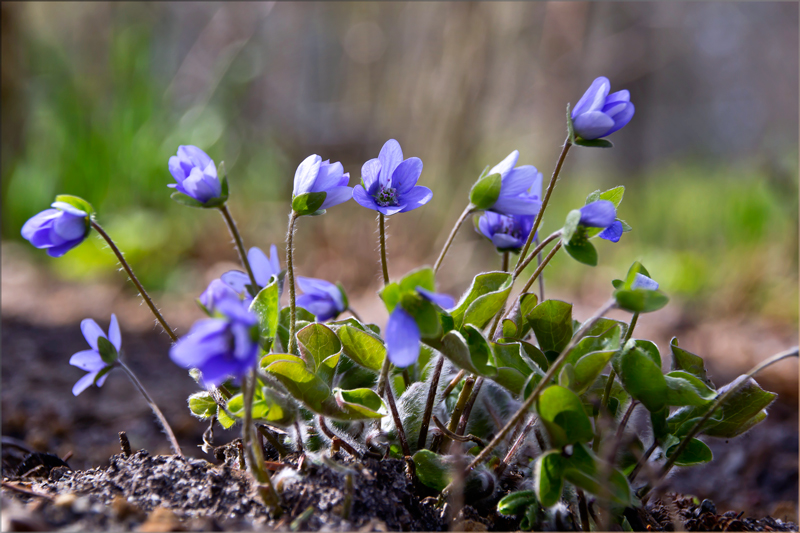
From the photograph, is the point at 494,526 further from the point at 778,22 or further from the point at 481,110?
the point at 778,22

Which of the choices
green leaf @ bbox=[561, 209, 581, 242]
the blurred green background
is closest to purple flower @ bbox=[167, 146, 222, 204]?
green leaf @ bbox=[561, 209, 581, 242]

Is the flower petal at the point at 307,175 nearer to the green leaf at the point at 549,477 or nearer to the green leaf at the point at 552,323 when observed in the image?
the green leaf at the point at 552,323

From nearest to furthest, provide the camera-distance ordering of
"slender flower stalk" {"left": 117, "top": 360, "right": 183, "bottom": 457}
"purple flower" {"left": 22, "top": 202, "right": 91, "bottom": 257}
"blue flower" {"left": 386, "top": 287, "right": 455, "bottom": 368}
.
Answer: "blue flower" {"left": 386, "top": 287, "right": 455, "bottom": 368} < "purple flower" {"left": 22, "top": 202, "right": 91, "bottom": 257} < "slender flower stalk" {"left": 117, "top": 360, "right": 183, "bottom": 457}

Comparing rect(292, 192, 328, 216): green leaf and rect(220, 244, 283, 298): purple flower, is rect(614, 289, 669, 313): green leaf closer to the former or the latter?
rect(292, 192, 328, 216): green leaf

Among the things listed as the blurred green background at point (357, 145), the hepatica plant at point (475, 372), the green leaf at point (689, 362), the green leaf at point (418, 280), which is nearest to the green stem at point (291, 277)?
the hepatica plant at point (475, 372)

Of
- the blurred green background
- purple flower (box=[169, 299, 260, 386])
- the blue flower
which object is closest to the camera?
purple flower (box=[169, 299, 260, 386])

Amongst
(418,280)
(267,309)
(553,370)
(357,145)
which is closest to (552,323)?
(553,370)
